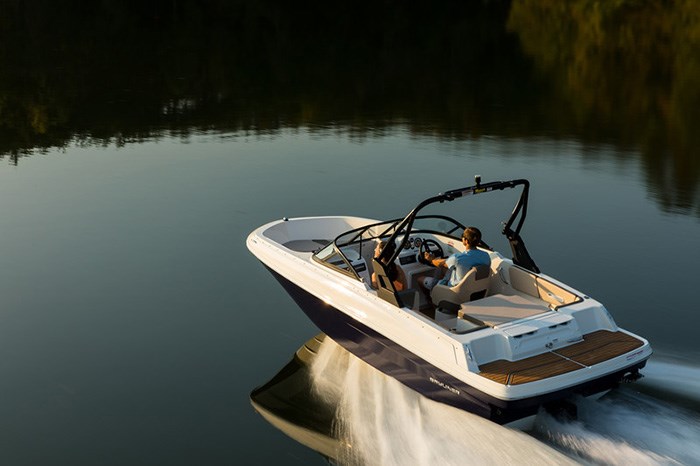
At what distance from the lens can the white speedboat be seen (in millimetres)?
9523

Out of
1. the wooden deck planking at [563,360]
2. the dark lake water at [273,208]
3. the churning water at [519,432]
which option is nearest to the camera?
the churning water at [519,432]

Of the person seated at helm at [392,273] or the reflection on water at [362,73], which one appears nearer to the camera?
the person seated at helm at [392,273]

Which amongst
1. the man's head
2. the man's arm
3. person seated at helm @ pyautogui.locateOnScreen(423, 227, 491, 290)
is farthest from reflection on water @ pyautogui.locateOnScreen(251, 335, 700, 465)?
the man's head

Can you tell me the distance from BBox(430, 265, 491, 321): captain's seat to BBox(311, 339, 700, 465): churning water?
3.25 ft

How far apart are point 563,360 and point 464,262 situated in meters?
1.83

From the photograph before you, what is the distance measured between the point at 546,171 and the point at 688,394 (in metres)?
11.0

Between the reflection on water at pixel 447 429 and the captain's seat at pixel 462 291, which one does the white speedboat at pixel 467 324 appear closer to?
the captain's seat at pixel 462 291

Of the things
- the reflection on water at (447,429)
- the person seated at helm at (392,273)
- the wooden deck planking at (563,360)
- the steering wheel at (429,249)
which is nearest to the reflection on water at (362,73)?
the steering wheel at (429,249)

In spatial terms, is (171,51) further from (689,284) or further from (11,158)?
(689,284)

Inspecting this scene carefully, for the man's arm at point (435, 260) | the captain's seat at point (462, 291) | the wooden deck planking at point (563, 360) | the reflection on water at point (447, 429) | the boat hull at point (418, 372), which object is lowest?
the reflection on water at point (447, 429)

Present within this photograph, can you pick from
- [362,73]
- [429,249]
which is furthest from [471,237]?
[362,73]

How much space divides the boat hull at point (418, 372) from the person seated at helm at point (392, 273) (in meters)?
0.58

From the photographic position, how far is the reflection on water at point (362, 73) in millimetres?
25922

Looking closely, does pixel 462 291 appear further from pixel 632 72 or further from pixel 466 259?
pixel 632 72
